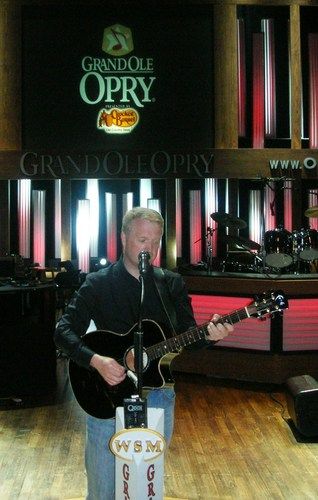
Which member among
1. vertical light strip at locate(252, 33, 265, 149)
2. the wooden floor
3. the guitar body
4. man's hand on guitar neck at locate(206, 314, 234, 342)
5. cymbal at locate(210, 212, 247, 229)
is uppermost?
vertical light strip at locate(252, 33, 265, 149)

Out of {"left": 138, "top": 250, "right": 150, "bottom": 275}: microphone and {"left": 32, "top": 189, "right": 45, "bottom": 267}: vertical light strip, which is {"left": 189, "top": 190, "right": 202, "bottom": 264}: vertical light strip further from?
{"left": 138, "top": 250, "right": 150, "bottom": 275}: microphone

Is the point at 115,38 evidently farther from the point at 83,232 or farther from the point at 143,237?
the point at 143,237

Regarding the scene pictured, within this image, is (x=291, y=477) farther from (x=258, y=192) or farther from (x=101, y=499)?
(x=258, y=192)

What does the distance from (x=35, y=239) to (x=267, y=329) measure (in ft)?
18.0

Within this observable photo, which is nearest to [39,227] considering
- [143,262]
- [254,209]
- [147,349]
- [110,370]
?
[254,209]

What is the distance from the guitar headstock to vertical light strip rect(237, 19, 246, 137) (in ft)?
26.7

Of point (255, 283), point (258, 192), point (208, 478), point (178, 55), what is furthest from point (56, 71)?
point (208, 478)

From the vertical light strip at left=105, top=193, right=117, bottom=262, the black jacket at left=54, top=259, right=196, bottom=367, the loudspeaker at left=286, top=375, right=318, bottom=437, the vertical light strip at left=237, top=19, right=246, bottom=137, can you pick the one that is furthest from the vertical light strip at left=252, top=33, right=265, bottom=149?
the black jacket at left=54, top=259, right=196, bottom=367

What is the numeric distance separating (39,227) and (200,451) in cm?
699

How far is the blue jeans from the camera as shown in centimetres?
296

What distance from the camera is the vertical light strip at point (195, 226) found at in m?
10.9

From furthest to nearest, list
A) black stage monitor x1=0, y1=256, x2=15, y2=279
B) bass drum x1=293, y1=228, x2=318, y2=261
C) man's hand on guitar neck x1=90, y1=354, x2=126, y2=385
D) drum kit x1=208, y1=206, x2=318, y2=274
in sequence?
bass drum x1=293, y1=228, x2=318, y2=261, black stage monitor x1=0, y1=256, x2=15, y2=279, drum kit x1=208, y1=206, x2=318, y2=274, man's hand on guitar neck x1=90, y1=354, x2=126, y2=385

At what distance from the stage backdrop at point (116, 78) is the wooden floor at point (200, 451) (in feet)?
17.4

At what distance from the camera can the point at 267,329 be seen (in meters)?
6.73
